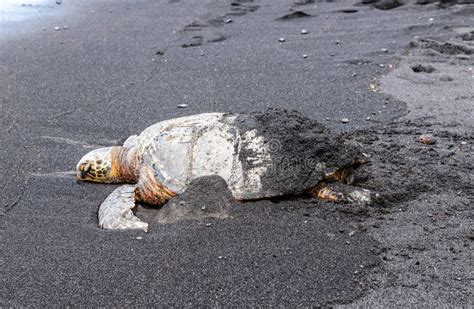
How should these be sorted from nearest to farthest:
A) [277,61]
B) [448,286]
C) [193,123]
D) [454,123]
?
[448,286] → [193,123] → [454,123] → [277,61]

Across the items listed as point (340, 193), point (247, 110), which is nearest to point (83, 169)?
point (247, 110)

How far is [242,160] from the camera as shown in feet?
9.66

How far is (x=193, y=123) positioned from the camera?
124 inches

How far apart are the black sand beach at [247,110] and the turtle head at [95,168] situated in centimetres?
8

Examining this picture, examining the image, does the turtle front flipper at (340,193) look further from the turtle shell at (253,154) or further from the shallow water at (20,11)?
the shallow water at (20,11)

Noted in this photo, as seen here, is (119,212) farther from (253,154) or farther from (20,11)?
(20,11)

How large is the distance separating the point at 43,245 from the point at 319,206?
4.81 ft

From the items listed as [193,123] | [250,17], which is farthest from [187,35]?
[193,123]

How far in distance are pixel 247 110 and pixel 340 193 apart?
157 cm

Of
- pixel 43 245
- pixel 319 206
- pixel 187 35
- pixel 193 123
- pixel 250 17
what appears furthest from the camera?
pixel 250 17

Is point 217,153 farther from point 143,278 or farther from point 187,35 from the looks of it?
point 187,35

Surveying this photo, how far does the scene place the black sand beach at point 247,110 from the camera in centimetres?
231

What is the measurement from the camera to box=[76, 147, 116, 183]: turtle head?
333 centimetres

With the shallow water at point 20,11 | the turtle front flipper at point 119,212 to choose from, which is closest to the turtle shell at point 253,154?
the turtle front flipper at point 119,212
